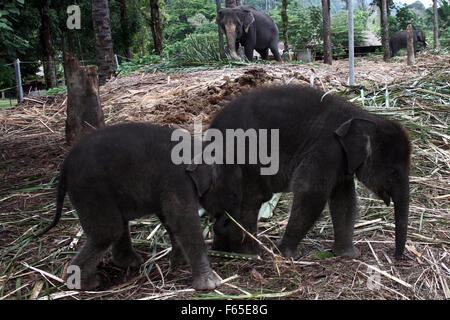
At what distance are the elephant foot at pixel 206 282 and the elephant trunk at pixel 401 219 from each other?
1737 millimetres

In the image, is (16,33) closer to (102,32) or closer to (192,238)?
(102,32)

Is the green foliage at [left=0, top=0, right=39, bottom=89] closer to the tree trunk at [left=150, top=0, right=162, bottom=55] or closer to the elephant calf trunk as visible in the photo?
the elephant calf trunk

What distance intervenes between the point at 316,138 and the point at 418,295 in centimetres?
163

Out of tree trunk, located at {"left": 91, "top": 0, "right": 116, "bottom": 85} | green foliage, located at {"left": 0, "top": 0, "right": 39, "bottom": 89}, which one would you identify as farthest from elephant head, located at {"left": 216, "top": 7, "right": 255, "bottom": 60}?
green foliage, located at {"left": 0, "top": 0, "right": 39, "bottom": 89}

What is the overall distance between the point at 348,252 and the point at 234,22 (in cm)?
1309

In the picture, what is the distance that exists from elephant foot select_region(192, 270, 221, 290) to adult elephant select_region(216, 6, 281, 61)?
10.9 meters

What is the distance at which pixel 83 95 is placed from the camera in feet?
23.1

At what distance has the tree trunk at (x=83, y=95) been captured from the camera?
6.97 metres

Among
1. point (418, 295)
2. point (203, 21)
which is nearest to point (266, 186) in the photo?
point (418, 295)

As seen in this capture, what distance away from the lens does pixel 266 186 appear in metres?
4.81

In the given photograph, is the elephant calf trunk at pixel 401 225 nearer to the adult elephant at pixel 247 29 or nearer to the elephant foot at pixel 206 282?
the elephant foot at pixel 206 282

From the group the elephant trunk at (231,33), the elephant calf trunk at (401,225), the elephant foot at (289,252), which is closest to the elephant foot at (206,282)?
the elephant foot at (289,252)

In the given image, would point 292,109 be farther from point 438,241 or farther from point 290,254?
point 438,241

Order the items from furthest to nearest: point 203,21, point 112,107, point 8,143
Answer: point 203,21, point 112,107, point 8,143
